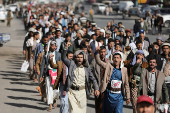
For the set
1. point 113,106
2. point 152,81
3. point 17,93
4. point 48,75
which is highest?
point 152,81

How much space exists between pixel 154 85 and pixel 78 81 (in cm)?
137

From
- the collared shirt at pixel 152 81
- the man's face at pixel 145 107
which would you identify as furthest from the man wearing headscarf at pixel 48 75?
the man's face at pixel 145 107

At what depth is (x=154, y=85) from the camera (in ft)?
23.6

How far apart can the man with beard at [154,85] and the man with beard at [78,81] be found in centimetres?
87

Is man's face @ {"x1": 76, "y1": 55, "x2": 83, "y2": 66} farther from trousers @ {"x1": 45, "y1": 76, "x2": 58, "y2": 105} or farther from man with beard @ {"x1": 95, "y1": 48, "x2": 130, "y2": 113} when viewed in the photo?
trousers @ {"x1": 45, "y1": 76, "x2": 58, "y2": 105}

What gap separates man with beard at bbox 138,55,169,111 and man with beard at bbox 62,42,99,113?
2.87ft

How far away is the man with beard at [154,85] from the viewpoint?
23.4 feet

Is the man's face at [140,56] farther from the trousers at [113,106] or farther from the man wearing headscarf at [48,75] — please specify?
the man wearing headscarf at [48,75]

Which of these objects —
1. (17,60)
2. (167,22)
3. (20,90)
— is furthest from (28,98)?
(167,22)

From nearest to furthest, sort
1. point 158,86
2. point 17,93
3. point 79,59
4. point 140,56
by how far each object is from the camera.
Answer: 1. point 158,86
2. point 79,59
3. point 140,56
4. point 17,93

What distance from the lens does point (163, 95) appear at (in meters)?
7.30

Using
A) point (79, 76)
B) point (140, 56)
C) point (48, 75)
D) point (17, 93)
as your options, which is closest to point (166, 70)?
point (140, 56)

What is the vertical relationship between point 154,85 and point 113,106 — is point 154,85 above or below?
above

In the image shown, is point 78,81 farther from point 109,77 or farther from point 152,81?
point 152,81
